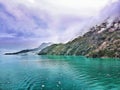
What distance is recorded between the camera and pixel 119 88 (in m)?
75.3

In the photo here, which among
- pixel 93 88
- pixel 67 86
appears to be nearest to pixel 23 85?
pixel 67 86

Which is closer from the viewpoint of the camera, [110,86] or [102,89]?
[102,89]

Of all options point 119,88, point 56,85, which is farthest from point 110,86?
point 56,85

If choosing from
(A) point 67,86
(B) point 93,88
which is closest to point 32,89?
(A) point 67,86

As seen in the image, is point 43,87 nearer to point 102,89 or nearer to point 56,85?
point 56,85

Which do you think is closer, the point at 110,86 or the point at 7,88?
the point at 7,88

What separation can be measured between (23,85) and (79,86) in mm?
17549

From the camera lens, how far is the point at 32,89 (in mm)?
73875

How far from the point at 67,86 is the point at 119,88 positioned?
15515mm

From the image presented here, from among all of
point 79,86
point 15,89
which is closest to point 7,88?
point 15,89

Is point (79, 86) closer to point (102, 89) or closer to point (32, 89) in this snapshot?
point (102, 89)

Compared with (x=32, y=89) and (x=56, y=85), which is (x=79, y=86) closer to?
(x=56, y=85)

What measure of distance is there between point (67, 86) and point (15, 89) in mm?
15779

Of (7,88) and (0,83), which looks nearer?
(7,88)
